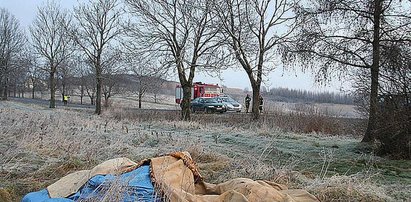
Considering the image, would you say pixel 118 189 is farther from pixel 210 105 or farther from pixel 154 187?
pixel 210 105

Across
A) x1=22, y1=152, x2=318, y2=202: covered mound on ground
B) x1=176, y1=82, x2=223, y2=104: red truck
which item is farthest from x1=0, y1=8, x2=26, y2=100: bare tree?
x1=22, y1=152, x2=318, y2=202: covered mound on ground

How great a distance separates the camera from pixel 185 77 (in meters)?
22.4

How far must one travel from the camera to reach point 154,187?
3990 millimetres

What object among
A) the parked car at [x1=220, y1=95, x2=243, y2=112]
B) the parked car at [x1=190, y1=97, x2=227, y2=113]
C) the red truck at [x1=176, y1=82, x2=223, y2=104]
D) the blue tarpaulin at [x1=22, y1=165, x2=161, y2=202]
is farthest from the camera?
the red truck at [x1=176, y1=82, x2=223, y2=104]

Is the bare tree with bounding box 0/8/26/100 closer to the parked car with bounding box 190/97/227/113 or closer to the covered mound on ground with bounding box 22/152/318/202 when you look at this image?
the parked car with bounding box 190/97/227/113

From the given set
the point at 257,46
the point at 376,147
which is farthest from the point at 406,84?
the point at 257,46

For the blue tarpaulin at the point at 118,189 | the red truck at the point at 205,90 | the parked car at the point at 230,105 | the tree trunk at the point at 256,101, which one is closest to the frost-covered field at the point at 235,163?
the blue tarpaulin at the point at 118,189

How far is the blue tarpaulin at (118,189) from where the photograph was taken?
383 cm

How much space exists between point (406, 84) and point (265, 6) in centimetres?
1479

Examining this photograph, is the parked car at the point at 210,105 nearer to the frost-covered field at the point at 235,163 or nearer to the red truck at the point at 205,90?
the red truck at the point at 205,90

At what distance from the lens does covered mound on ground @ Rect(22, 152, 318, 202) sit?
3.92 metres

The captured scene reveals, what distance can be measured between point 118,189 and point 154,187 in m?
0.38

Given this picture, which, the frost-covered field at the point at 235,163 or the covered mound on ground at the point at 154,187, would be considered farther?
the frost-covered field at the point at 235,163

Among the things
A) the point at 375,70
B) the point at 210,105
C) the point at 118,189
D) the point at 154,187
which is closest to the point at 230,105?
the point at 210,105
